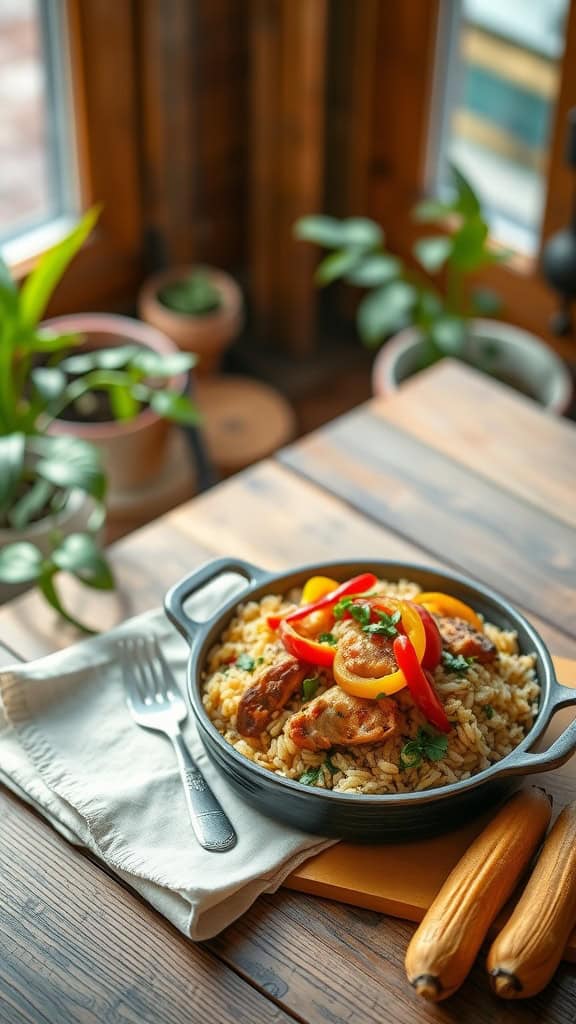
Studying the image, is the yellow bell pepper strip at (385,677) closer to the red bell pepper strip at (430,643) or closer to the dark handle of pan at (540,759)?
the red bell pepper strip at (430,643)

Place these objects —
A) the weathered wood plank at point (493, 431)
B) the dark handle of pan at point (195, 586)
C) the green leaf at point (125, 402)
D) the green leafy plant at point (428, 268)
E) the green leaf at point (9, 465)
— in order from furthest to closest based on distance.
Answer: the green leafy plant at point (428, 268)
the green leaf at point (125, 402)
the weathered wood plank at point (493, 431)
the green leaf at point (9, 465)
the dark handle of pan at point (195, 586)

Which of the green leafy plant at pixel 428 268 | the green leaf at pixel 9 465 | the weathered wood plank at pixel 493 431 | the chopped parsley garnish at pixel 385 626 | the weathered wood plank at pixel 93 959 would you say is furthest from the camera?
the green leafy plant at pixel 428 268

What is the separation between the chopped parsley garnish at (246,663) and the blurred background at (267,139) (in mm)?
1140

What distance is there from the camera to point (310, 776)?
4.10 feet

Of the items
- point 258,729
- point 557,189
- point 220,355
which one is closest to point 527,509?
point 258,729

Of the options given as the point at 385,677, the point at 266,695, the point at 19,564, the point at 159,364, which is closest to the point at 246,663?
the point at 266,695

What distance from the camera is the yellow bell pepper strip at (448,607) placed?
140 centimetres

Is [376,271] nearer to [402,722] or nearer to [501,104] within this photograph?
[501,104]

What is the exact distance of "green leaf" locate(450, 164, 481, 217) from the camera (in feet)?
7.41

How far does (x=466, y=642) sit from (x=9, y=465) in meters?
0.72

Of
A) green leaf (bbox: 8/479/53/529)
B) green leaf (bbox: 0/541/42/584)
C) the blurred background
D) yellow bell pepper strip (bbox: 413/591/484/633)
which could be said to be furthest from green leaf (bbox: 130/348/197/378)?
yellow bell pepper strip (bbox: 413/591/484/633)

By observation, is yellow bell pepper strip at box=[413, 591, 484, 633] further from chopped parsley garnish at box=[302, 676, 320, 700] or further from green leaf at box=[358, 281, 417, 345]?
green leaf at box=[358, 281, 417, 345]

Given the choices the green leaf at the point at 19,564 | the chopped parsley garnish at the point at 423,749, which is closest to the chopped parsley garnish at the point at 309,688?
the chopped parsley garnish at the point at 423,749

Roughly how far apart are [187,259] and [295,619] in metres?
1.72
